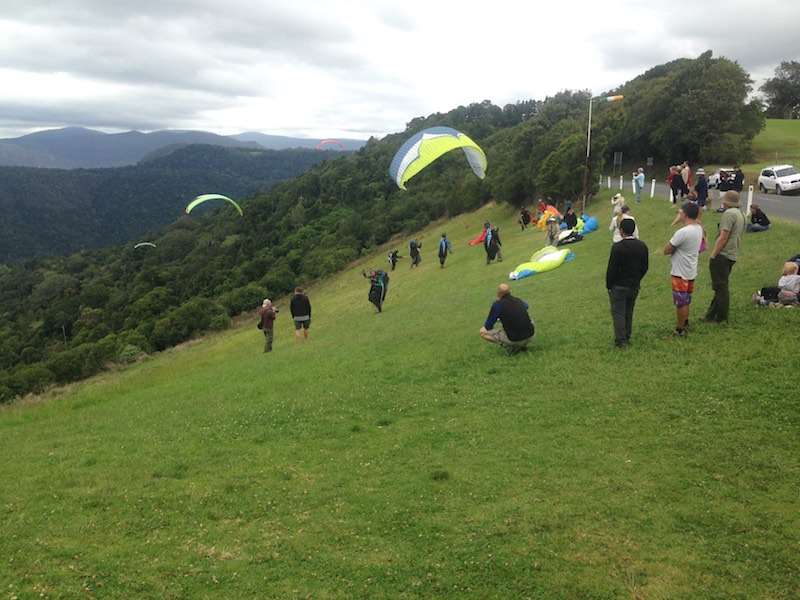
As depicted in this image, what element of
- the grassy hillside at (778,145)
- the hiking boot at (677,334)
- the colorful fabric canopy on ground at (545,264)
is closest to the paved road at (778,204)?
the colorful fabric canopy on ground at (545,264)

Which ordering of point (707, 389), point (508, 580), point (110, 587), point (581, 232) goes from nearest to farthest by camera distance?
point (508, 580) → point (110, 587) → point (707, 389) → point (581, 232)

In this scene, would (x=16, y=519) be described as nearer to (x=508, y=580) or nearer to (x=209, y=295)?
(x=508, y=580)

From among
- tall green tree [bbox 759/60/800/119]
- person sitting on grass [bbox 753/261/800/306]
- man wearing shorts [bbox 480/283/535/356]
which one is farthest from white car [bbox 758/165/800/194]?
tall green tree [bbox 759/60/800/119]

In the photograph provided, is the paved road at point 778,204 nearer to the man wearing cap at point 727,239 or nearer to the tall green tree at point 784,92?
the man wearing cap at point 727,239

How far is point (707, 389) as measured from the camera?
7.21 m

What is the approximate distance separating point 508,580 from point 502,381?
4.61 m

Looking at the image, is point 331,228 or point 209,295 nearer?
point 209,295

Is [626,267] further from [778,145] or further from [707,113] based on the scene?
[778,145]

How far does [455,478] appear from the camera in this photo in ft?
20.6

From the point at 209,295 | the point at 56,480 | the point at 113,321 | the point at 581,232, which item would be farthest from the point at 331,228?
the point at 56,480

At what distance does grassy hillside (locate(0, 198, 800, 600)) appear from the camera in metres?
4.69

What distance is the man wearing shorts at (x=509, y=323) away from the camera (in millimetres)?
9539

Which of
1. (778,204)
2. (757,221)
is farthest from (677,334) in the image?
(778,204)

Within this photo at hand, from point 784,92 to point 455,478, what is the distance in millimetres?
101869
